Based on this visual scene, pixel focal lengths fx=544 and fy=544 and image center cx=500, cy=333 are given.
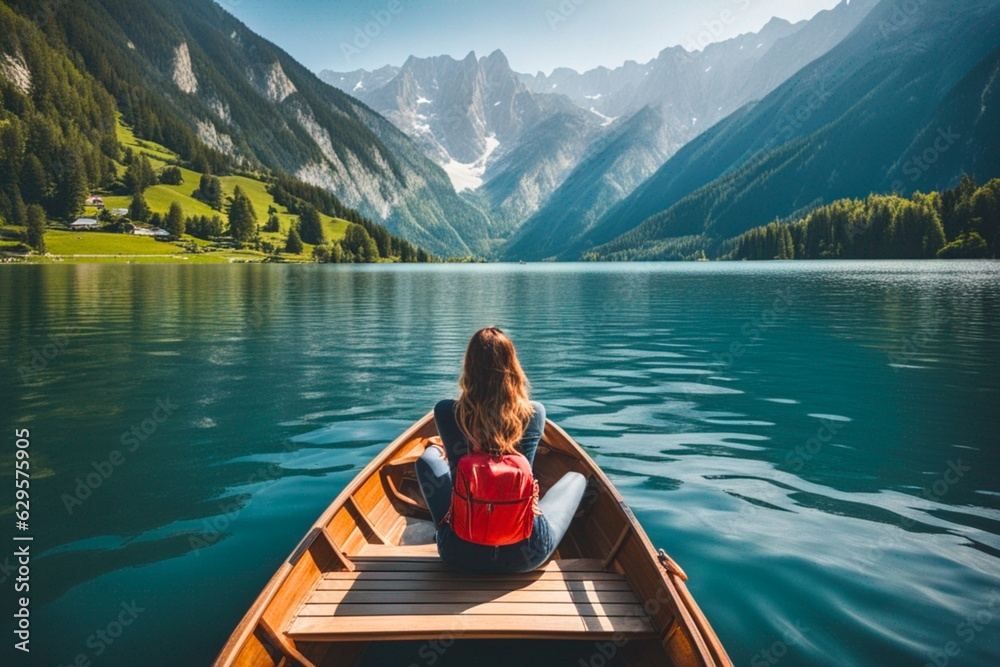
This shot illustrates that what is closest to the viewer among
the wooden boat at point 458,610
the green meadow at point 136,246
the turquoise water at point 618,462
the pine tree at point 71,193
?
the wooden boat at point 458,610

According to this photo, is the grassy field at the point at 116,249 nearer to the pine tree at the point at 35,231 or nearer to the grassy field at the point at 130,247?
the grassy field at the point at 130,247

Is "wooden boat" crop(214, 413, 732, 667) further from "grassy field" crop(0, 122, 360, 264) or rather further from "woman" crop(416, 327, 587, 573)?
"grassy field" crop(0, 122, 360, 264)

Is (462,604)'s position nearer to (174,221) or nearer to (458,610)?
(458,610)

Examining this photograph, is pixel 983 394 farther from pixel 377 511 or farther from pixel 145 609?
pixel 145 609

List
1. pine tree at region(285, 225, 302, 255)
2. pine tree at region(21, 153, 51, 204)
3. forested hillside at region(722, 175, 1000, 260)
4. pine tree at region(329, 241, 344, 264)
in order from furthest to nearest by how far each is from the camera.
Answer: pine tree at region(329, 241, 344, 264) < pine tree at region(285, 225, 302, 255) < pine tree at region(21, 153, 51, 204) < forested hillside at region(722, 175, 1000, 260)

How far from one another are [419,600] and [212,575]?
4.23 meters

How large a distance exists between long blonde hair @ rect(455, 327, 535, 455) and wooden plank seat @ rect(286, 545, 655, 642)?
1531 mm

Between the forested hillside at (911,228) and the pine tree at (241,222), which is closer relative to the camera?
the forested hillside at (911,228)

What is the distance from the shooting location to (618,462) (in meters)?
13.1

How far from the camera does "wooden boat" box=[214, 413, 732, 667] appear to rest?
5074 mm

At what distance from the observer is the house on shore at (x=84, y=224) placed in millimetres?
161625

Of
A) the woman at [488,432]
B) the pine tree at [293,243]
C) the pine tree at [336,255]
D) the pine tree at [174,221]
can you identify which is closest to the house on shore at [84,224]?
the pine tree at [174,221]

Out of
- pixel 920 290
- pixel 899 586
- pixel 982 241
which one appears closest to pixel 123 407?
pixel 899 586

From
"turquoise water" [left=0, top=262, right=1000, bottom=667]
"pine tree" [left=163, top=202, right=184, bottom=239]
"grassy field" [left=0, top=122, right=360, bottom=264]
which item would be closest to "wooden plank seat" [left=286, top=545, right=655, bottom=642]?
"turquoise water" [left=0, top=262, right=1000, bottom=667]
